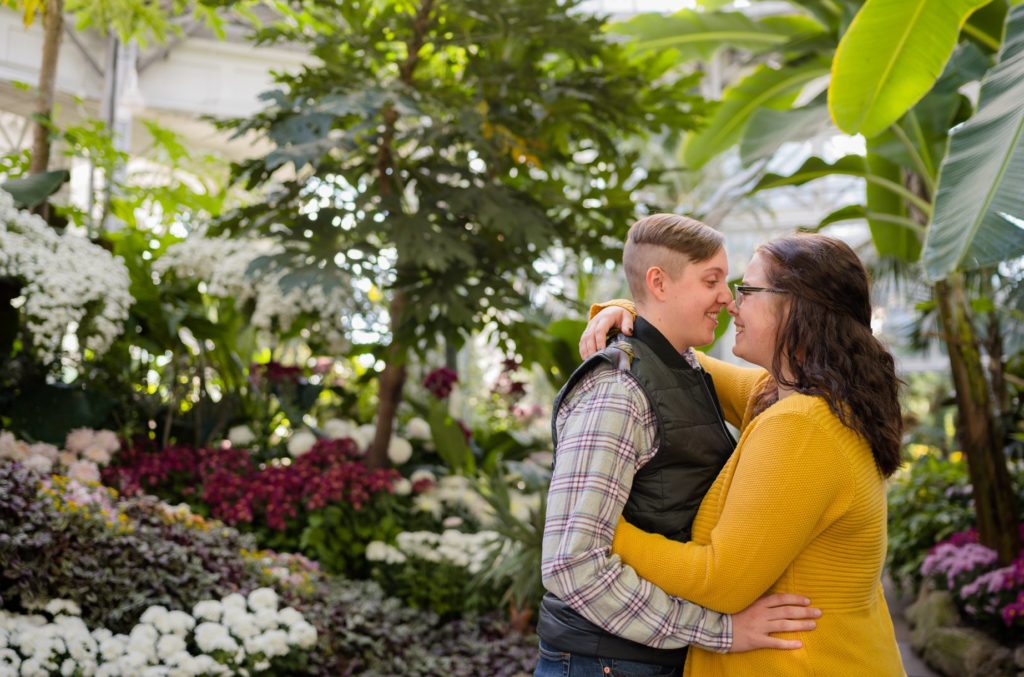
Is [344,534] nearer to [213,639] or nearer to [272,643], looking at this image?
[272,643]

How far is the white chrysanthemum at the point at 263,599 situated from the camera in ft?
10.2

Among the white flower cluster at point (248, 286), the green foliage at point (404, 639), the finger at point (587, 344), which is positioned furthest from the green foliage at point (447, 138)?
the finger at point (587, 344)

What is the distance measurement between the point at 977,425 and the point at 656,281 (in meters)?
2.77

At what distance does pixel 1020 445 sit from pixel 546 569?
185 inches

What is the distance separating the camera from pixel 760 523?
1.39m

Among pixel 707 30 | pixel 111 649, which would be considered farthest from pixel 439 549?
pixel 707 30

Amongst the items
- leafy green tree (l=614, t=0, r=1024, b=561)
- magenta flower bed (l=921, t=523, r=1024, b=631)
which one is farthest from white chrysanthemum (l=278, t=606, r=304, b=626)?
magenta flower bed (l=921, t=523, r=1024, b=631)

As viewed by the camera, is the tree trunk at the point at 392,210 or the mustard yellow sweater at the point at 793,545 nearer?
the mustard yellow sweater at the point at 793,545

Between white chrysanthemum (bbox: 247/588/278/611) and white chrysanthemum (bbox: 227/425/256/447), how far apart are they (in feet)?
5.53

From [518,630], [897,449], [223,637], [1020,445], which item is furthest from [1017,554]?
[223,637]

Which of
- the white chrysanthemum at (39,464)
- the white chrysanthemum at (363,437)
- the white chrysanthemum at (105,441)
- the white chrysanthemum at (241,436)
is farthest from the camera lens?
the white chrysanthemum at (363,437)

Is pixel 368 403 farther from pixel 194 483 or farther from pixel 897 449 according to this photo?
pixel 897 449

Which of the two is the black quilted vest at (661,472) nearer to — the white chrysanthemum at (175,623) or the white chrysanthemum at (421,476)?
the white chrysanthemum at (175,623)

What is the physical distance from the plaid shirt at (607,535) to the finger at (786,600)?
0.24ft
